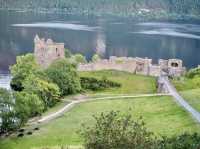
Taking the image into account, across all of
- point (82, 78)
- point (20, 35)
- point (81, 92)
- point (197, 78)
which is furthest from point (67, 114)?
point (20, 35)

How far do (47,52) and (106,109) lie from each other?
38105 millimetres

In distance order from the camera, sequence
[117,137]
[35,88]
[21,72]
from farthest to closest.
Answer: [21,72] → [35,88] → [117,137]

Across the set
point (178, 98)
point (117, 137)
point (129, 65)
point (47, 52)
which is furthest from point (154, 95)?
point (117, 137)

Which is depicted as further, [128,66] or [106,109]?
[128,66]

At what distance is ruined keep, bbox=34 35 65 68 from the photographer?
341ft

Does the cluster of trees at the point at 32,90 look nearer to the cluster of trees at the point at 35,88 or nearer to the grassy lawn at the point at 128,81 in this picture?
the cluster of trees at the point at 35,88

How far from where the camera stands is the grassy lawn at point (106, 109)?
5312 centimetres

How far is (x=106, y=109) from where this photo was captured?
226 ft

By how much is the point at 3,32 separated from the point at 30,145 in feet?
462

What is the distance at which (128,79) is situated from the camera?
9575 centimetres

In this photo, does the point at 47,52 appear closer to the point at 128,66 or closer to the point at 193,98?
the point at 128,66

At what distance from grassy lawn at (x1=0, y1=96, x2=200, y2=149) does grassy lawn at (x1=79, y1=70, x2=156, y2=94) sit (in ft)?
39.1

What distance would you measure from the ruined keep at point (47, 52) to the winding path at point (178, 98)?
71.9 feet

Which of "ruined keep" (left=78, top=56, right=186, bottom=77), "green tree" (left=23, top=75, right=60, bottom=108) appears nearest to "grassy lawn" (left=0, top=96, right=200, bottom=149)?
"green tree" (left=23, top=75, right=60, bottom=108)
